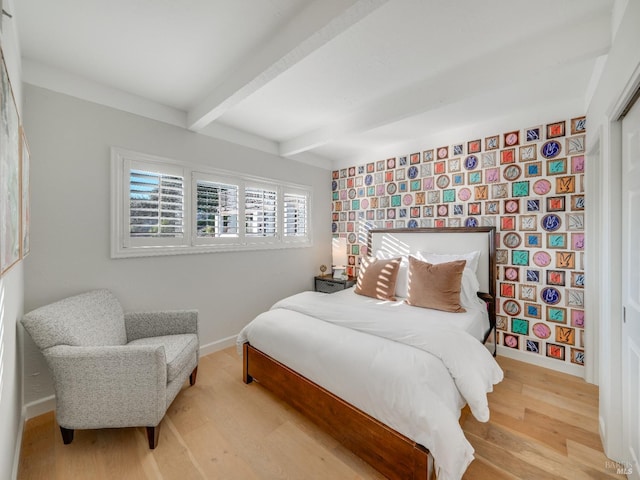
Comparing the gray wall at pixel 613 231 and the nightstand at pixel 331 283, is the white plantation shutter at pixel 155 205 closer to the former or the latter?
the nightstand at pixel 331 283

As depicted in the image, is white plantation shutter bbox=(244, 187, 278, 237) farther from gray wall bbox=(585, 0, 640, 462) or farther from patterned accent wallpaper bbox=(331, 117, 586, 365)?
gray wall bbox=(585, 0, 640, 462)

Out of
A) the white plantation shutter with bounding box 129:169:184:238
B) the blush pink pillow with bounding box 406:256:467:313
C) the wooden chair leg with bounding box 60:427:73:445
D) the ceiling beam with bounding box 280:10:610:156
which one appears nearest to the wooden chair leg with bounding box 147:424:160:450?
the wooden chair leg with bounding box 60:427:73:445

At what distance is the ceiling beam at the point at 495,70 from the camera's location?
5.21ft

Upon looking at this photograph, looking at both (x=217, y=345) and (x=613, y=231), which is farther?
(x=217, y=345)

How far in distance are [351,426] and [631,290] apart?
5.52ft

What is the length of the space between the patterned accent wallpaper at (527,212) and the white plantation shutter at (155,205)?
2.81 m

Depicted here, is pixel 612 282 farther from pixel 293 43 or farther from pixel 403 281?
pixel 293 43

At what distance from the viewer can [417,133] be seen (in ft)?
10.7

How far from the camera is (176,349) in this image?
2.03m

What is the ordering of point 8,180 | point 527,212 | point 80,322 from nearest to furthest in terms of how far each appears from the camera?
point 8,180 → point 80,322 → point 527,212

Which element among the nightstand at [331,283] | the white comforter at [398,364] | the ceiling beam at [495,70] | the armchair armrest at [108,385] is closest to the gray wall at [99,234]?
the armchair armrest at [108,385]

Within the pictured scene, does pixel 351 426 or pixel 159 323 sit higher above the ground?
pixel 159 323

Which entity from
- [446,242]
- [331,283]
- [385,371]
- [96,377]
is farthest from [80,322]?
[446,242]

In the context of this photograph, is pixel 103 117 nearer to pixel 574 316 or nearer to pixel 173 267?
pixel 173 267
